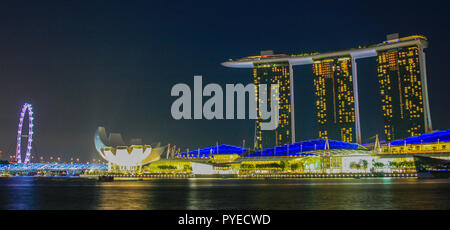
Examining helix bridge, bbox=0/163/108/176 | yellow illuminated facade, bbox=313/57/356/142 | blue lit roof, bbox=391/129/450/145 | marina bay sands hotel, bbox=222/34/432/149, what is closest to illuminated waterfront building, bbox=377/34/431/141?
marina bay sands hotel, bbox=222/34/432/149

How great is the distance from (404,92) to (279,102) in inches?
1570

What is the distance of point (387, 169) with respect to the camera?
73.4 meters

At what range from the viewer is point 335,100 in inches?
5138

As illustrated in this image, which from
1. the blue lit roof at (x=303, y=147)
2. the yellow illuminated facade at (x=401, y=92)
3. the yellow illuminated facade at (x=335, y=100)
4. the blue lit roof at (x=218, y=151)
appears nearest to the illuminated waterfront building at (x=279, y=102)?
the yellow illuminated facade at (x=335, y=100)

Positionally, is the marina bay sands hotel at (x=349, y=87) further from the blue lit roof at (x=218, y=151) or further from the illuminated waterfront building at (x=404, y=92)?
the blue lit roof at (x=218, y=151)

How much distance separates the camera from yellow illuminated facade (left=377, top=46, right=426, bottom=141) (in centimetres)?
10806

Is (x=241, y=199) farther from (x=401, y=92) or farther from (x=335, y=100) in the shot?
(x=335, y=100)

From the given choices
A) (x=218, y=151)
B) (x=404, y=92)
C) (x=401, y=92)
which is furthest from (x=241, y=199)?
(x=401, y=92)

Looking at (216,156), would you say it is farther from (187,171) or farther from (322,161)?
(322,161)

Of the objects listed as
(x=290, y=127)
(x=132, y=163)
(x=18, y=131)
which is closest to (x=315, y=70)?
(x=290, y=127)

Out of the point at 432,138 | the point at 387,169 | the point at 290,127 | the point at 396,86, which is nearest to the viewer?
the point at 387,169

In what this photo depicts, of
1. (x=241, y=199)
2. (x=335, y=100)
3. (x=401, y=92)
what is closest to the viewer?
(x=241, y=199)
